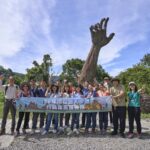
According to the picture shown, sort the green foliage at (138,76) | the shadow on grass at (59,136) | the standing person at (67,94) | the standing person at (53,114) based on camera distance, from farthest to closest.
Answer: the green foliage at (138,76)
the standing person at (67,94)
the standing person at (53,114)
the shadow on grass at (59,136)

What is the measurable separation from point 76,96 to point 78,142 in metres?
2.22

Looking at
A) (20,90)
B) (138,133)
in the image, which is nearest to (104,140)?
(138,133)

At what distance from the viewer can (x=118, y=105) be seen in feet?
32.7

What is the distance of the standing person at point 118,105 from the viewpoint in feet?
32.5

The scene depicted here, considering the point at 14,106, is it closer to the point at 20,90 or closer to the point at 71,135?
the point at 20,90

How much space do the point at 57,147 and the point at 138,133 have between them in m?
2.95

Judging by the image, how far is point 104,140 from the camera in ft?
30.0

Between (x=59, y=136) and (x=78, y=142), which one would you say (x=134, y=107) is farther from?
(x=59, y=136)

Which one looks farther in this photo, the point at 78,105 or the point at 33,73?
the point at 33,73

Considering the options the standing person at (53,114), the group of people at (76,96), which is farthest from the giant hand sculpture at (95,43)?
the standing person at (53,114)

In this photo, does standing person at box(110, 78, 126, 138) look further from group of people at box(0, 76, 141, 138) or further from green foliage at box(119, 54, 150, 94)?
green foliage at box(119, 54, 150, 94)

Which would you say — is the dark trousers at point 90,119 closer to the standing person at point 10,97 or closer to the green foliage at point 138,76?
the standing person at point 10,97

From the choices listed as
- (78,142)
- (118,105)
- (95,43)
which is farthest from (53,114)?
(95,43)

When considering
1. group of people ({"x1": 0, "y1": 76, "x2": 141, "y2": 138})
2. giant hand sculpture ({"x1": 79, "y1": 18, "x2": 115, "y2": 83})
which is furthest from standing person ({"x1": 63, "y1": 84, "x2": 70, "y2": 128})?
giant hand sculpture ({"x1": 79, "y1": 18, "x2": 115, "y2": 83})
